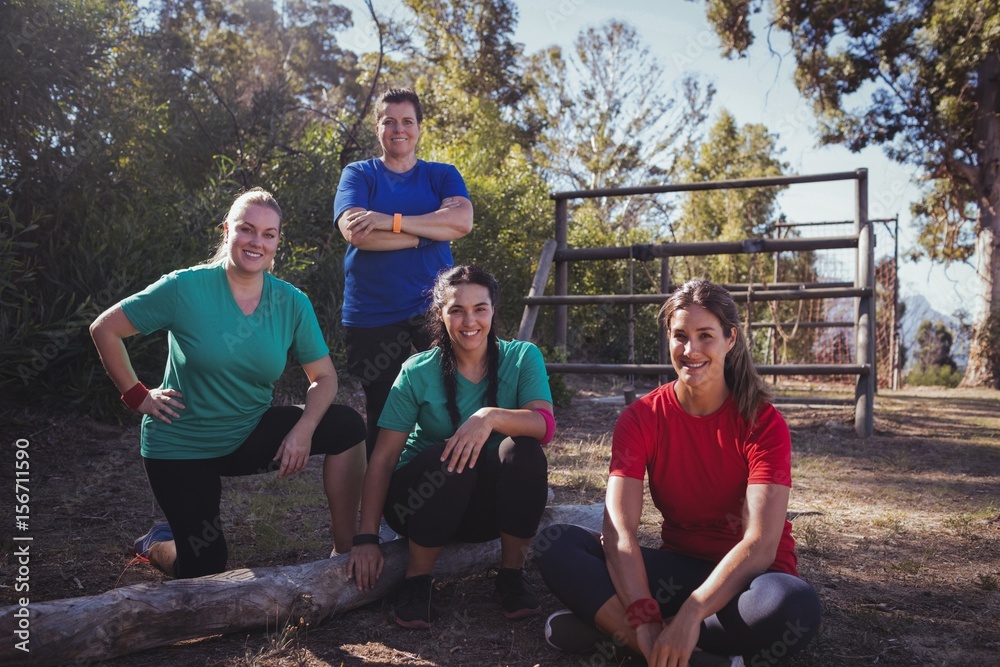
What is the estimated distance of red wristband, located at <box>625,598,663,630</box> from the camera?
84.7 inches

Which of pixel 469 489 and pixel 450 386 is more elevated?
pixel 450 386

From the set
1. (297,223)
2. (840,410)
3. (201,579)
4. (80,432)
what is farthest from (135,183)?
(840,410)

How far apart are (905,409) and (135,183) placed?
7358 mm

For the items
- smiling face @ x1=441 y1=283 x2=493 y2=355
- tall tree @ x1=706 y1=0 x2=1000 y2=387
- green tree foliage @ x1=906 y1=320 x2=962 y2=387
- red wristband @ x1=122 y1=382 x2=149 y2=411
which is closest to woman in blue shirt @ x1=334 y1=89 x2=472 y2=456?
smiling face @ x1=441 y1=283 x2=493 y2=355

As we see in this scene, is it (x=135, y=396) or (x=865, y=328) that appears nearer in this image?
(x=135, y=396)

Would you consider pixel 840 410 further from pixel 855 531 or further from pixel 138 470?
pixel 138 470

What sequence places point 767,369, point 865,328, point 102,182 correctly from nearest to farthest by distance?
point 767,369 < point 102,182 < point 865,328

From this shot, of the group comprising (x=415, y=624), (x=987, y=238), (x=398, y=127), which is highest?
(x=987, y=238)

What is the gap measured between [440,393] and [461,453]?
0.28m

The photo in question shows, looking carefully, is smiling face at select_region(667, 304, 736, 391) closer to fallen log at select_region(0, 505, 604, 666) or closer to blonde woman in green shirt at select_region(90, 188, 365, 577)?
fallen log at select_region(0, 505, 604, 666)

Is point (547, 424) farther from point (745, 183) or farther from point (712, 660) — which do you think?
point (745, 183)

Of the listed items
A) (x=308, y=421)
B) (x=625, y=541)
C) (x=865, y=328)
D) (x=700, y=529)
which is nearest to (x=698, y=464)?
(x=700, y=529)

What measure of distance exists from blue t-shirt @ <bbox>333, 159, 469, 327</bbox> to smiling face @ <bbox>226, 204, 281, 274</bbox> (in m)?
0.55

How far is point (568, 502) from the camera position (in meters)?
3.98
